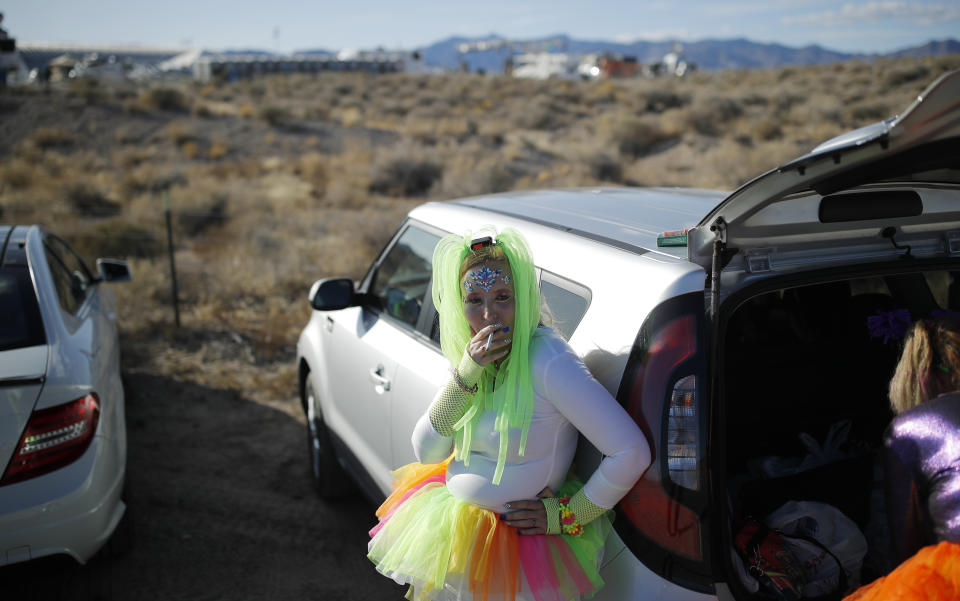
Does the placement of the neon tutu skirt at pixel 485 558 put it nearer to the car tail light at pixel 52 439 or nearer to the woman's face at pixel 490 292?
the woman's face at pixel 490 292

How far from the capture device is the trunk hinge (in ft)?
5.67

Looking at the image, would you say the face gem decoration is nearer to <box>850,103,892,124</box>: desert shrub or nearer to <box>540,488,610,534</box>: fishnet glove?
<box>540,488,610,534</box>: fishnet glove

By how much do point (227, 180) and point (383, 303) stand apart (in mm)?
16321

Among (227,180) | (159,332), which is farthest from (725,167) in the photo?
(159,332)

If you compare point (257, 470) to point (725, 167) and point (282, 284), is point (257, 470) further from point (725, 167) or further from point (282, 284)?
point (725, 167)

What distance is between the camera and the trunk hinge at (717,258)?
1.73 metres

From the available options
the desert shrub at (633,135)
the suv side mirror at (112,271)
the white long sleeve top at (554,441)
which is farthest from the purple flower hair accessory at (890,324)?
the desert shrub at (633,135)

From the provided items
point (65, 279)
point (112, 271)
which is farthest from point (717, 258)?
point (112, 271)

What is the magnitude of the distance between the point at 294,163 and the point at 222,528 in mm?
17827

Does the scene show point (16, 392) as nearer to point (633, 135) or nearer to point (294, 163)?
point (294, 163)

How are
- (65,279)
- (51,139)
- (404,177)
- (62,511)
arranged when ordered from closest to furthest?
(62,511), (65,279), (404,177), (51,139)

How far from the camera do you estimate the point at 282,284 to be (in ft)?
30.2

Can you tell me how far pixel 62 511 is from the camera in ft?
9.80

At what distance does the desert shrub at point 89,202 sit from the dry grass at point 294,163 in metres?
0.04
